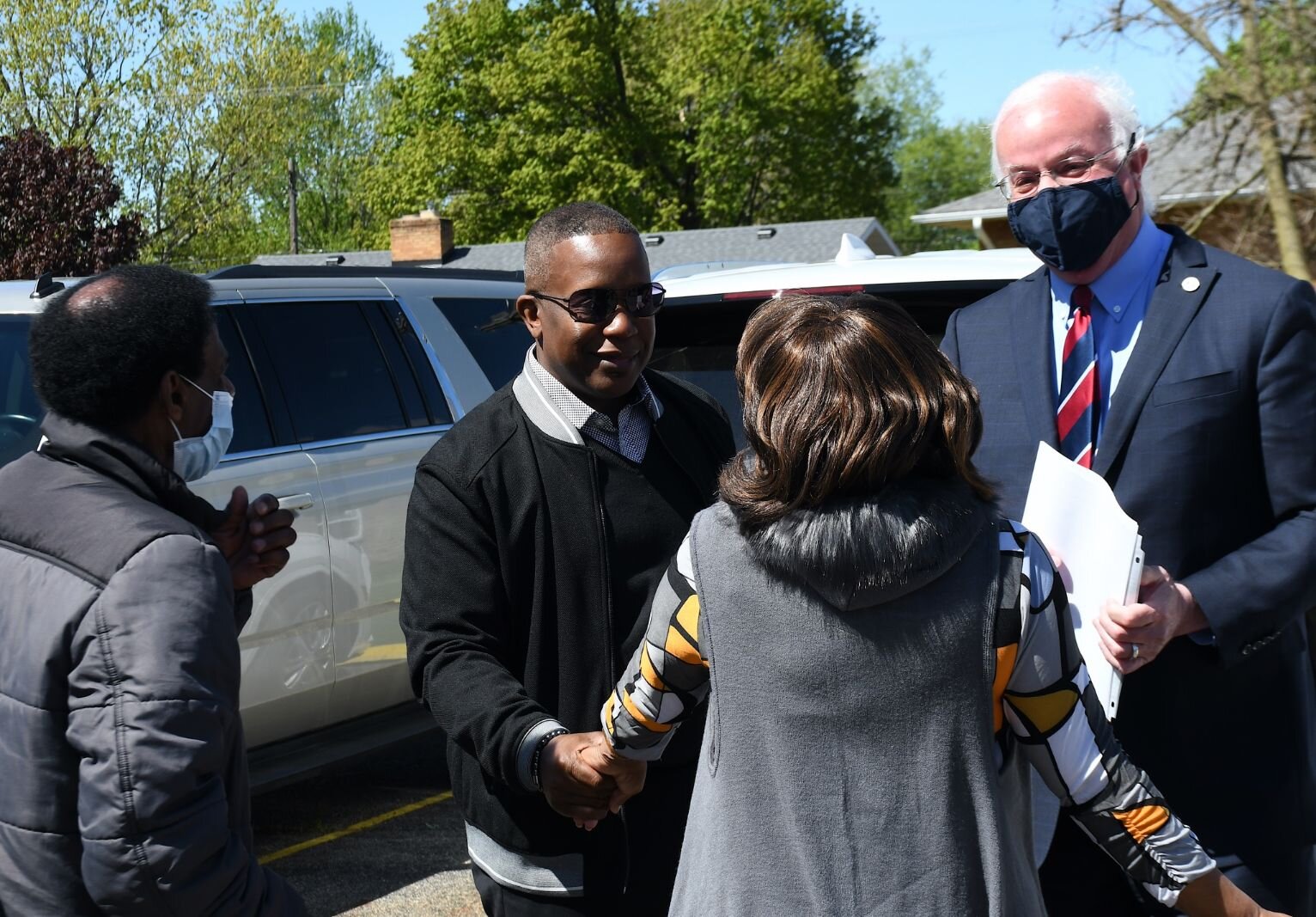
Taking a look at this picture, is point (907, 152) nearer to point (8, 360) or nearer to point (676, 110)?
point (676, 110)

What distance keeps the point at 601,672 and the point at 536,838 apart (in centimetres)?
35

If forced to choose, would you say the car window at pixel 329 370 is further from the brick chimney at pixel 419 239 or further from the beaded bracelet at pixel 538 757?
the brick chimney at pixel 419 239

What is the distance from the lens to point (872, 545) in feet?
6.28

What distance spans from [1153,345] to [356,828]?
4.75 meters

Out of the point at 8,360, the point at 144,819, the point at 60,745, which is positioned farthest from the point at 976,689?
the point at 8,360

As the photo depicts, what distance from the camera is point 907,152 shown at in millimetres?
90000

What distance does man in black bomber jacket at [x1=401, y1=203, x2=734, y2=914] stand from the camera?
2.72 m

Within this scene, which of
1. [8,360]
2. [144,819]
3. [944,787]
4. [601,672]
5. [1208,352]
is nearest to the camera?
[944,787]

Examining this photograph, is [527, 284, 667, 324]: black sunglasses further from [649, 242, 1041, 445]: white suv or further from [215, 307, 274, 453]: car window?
[215, 307, 274, 453]: car window

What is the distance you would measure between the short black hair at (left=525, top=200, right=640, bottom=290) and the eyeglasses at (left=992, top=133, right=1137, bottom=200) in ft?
2.67

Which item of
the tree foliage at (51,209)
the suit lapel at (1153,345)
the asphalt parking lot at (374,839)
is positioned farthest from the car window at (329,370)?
the tree foliage at (51,209)

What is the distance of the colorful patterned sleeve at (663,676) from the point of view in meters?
2.12

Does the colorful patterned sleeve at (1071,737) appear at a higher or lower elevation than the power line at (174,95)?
lower

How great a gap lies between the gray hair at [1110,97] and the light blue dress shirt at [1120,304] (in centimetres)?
17
